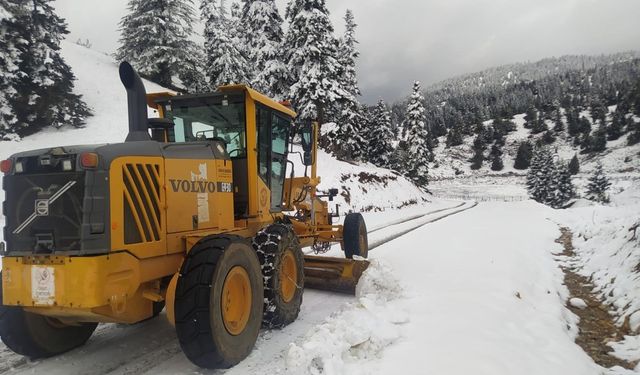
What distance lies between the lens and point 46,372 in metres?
4.27

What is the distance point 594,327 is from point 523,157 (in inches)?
5092

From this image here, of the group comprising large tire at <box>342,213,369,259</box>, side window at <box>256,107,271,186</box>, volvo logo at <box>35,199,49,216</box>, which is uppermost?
side window at <box>256,107,271,186</box>

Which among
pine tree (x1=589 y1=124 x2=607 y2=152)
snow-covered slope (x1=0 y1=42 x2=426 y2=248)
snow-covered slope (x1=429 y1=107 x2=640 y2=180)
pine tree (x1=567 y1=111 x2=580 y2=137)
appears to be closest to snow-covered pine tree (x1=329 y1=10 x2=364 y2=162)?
snow-covered slope (x1=0 y1=42 x2=426 y2=248)

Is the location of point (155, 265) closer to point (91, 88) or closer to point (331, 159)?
point (331, 159)

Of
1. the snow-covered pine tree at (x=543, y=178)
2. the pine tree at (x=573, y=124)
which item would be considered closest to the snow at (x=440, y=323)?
the snow-covered pine tree at (x=543, y=178)

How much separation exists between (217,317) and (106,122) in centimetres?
2341

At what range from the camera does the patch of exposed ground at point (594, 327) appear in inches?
197

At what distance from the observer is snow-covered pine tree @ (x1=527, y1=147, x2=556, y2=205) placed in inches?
2341

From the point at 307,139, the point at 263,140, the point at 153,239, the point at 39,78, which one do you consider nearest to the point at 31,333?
the point at 153,239

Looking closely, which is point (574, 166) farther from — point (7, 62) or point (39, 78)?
point (7, 62)

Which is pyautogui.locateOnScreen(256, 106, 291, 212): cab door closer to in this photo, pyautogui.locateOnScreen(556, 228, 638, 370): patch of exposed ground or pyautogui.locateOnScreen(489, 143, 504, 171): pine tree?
pyautogui.locateOnScreen(556, 228, 638, 370): patch of exposed ground

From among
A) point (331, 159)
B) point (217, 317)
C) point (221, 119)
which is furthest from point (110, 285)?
point (331, 159)

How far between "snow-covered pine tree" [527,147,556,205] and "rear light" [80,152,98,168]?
64854 mm

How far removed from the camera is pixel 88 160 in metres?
3.67
